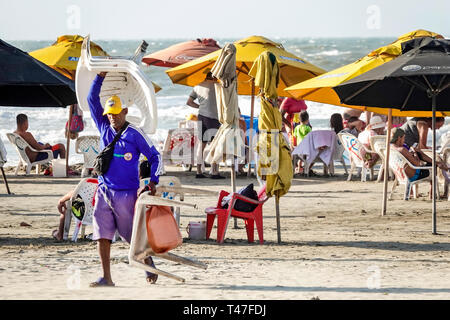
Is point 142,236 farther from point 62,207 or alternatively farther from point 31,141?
point 31,141

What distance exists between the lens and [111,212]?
6.99m

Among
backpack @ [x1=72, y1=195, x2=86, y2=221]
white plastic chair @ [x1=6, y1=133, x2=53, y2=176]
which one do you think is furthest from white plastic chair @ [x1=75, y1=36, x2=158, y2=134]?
white plastic chair @ [x1=6, y1=133, x2=53, y2=176]

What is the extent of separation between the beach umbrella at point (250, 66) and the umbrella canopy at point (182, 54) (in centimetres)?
149

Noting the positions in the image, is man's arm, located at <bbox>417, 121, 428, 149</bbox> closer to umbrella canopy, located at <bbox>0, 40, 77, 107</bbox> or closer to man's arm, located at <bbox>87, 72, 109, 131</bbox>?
umbrella canopy, located at <bbox>0, 40, 77, 107</bbox>

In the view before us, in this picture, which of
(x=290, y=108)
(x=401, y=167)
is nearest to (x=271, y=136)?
(x=401, y=167)

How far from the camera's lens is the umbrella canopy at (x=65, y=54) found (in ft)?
53.8

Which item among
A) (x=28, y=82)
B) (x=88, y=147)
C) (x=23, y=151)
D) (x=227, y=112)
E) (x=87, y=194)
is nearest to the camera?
(x=87, y=194)

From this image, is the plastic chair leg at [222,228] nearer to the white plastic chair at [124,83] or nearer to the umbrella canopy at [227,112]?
the umbrella canopy at [227,112]

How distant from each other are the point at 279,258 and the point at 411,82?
3015 millimetres

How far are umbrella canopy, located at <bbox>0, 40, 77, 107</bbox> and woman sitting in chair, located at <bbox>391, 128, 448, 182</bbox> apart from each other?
4649 millimetres

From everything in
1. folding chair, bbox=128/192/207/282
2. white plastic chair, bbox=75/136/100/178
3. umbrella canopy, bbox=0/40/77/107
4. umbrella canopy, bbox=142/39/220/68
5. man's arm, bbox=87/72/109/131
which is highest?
umbrella canopy, bbox=142/39/220/68

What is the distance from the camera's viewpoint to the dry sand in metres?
6.90

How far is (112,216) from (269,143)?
107 inches

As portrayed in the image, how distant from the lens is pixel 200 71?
16016 mm
